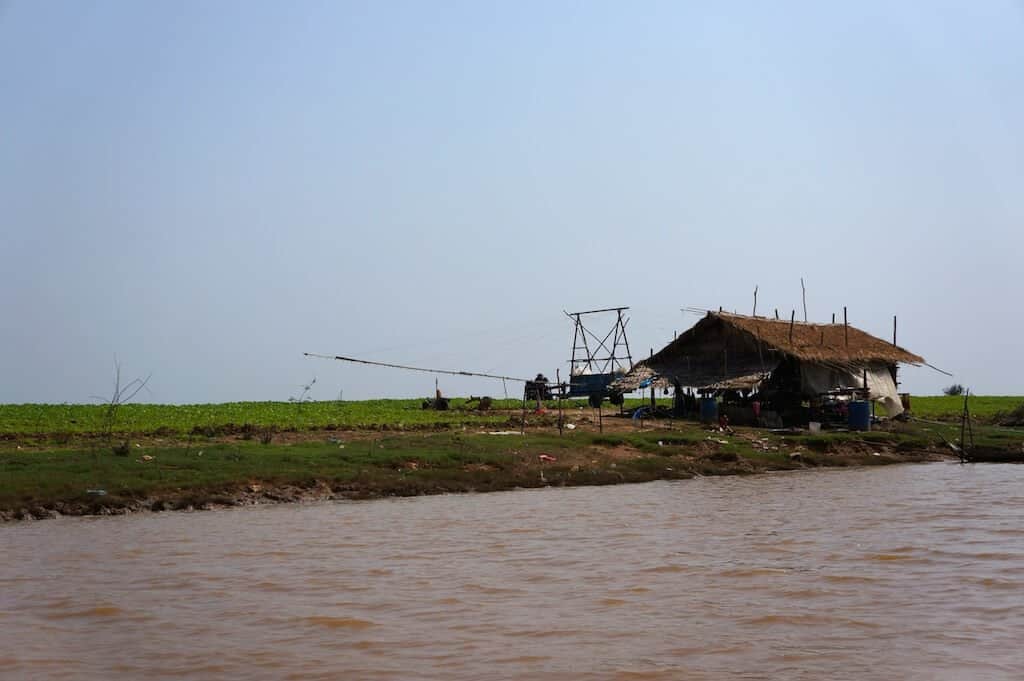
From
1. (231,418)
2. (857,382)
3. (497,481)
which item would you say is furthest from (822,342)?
(231,418)

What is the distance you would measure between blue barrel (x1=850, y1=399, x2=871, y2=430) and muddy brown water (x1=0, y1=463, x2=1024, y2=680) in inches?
471

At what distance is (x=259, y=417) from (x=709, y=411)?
518 inches

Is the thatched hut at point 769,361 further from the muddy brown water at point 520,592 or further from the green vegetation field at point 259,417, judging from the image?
the muddy brown water at point 520,592

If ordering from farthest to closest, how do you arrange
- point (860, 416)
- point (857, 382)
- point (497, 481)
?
point (857, 382) < point (860, 416) < point (497, 481)

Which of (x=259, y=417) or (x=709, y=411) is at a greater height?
(x=709, y=411)

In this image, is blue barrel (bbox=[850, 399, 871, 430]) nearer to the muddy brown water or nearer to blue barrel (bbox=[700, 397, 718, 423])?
blue barrel (bbox=[700, 397, 718, 423])

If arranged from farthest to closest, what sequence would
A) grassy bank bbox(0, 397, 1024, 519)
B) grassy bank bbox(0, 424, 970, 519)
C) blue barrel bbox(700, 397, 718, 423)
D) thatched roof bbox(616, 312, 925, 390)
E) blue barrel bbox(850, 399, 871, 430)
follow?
thatched roof bbox(616, 312, 925, 390)
blue barrel bbox(700, 397, 718, 423)
blue barrel bbox(850, 399, 871, 430)
grassy bank bbox(0, 397, 1024, 519)
grassy bank bbox(0, 424, 970, 519)

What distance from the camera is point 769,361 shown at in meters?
30.5

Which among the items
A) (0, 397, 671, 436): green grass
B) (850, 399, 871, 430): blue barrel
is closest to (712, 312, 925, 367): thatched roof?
(850, 399, 871, 430): blue barrel

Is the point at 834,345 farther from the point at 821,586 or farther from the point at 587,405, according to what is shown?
the point at 821,586

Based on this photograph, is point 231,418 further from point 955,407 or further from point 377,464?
point 955,407

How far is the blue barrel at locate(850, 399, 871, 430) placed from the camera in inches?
1112

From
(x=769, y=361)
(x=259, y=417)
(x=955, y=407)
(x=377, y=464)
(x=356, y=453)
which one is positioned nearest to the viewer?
(x=377, y=464)

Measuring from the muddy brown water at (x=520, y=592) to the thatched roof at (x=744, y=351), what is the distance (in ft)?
46.7
